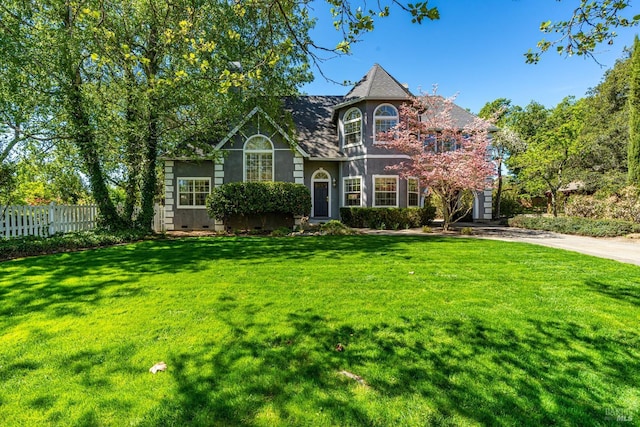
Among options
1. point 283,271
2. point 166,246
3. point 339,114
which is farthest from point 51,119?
point 339,114

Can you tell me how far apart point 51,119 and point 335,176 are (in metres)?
12.9

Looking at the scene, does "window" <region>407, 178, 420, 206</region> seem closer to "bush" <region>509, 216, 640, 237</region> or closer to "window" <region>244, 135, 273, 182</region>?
"bush" <region>509, 216, 640, 237</region>

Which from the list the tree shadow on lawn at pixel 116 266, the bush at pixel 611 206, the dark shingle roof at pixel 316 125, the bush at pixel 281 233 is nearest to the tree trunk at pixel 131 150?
the tree shadow on lawn at pixel 116 266

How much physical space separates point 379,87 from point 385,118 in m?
1.85

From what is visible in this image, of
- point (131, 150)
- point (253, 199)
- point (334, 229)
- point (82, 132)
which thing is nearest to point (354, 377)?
point (334, 229)

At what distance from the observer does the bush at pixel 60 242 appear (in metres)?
8.23

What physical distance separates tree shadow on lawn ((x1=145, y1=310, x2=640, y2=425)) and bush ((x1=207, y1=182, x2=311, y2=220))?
35.2 feet

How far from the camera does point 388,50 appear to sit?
8375 mm

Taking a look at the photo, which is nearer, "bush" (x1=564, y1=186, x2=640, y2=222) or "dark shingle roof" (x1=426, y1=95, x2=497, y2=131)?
"bush" (x1=564, y1=186, x2=640, y2=222)

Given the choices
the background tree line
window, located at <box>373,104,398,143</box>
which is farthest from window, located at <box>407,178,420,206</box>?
the background tree line

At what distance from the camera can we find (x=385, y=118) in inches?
634

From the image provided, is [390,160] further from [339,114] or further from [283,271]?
[283,271]

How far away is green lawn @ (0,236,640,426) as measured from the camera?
2.27 meters

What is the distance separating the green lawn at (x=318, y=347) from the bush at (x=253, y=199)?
7.78m
